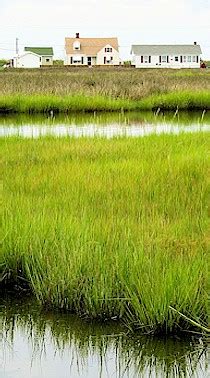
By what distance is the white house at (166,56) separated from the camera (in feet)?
236

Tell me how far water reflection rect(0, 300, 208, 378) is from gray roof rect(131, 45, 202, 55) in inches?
2691

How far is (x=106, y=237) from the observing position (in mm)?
5582

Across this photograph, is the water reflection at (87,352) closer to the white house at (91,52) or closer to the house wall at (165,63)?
the house wall at (165,63)

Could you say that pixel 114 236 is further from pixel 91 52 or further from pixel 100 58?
pixel 91 52

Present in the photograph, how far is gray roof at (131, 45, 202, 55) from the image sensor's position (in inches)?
2837

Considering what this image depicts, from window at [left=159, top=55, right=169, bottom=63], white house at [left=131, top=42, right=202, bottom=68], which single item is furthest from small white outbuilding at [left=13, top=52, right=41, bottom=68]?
window at [left=159, top=55, right=169, bottom=63]

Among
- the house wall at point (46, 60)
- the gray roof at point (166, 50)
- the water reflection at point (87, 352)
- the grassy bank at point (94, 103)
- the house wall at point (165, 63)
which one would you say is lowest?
the water reflection at point (87, 352)

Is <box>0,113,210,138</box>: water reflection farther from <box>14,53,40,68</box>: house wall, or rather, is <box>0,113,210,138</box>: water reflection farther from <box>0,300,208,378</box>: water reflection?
<box>14,53,40,68</box>: house wall

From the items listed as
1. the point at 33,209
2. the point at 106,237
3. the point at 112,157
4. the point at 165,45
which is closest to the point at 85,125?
the point at 112,157

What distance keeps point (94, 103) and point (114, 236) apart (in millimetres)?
15890

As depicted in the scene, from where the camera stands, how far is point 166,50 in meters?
72.4

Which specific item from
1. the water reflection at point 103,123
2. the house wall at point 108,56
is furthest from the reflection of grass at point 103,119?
the house wall at point 108,56

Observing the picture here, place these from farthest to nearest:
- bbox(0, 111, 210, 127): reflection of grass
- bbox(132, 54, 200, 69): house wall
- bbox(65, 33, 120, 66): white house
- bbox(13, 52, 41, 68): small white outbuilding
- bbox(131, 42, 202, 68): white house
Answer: bbox(65, 33, 120, 66): white house, bbox(13, 52, 41, 68): small white outbuilding, bbox(131, 42, 202, 68): white house, bbox(132, 54, 200, 69): house wall, bbox(0, 111, 210, 127): reflection of grass

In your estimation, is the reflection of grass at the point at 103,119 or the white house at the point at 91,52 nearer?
the reflection of grass at the point at 103,119
